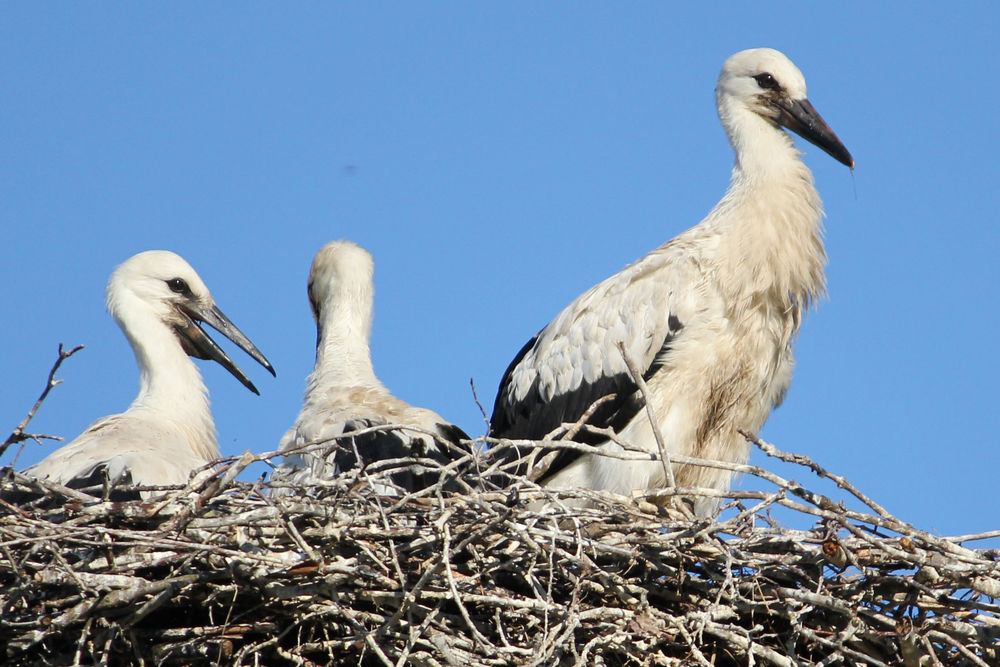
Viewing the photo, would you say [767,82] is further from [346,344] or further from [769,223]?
[346,344]

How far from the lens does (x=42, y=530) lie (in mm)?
4102

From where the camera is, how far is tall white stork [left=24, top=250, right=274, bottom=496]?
17.7 feet

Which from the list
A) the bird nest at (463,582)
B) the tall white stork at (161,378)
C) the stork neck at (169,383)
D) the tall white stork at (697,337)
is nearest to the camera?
the bird nest at (463,582)

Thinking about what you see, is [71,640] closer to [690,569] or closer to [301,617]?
[301,617]

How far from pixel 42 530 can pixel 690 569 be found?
6.29 ft

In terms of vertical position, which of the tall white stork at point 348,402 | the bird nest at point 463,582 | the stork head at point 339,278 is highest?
the stork head at point 339,278

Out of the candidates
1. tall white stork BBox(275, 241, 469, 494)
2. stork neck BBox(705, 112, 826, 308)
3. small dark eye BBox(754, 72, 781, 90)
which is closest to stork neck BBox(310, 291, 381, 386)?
tall white stork BBox(275, 241, 469, 494)

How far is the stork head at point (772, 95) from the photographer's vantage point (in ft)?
20.9

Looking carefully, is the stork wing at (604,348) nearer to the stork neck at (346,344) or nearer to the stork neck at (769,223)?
the stork neck at (769,223)

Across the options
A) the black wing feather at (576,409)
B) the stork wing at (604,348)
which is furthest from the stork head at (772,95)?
the black wing feather at (576,409)

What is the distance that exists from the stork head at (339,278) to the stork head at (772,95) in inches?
69.9

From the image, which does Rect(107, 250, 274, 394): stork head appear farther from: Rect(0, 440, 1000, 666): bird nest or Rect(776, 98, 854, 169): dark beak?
Rect(776, 98, 854, 169): dark beak

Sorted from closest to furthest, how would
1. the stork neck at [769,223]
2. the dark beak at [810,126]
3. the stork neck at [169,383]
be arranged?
the stork neck at [769,223] → the stork neck at [169,383] → the dark beak at [810,126]

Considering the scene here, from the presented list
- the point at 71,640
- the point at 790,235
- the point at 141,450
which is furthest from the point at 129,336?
the point at 790,235
